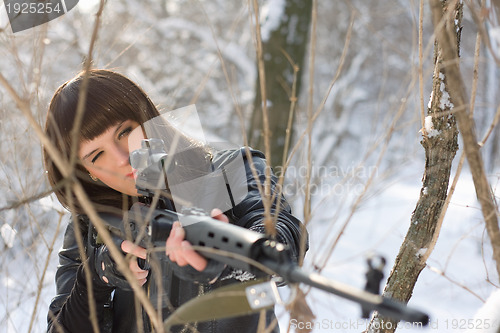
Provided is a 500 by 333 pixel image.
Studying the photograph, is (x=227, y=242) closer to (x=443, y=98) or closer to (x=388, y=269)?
(x=443, y=98)

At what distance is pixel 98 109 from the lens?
4.99ft

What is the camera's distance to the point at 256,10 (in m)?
0.97

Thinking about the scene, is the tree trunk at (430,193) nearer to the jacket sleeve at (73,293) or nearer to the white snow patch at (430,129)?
the white snow patch at (430,129)

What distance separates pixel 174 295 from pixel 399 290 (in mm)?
592

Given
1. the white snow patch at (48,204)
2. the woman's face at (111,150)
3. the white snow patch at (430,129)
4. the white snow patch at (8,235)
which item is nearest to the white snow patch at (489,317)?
the white snow patch at (430,129)

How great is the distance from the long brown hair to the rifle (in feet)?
1.06

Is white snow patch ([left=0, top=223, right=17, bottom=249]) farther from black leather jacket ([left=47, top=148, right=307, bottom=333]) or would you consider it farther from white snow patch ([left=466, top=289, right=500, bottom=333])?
white snow patch ([left=466, top=289, right=500, bottom=333])

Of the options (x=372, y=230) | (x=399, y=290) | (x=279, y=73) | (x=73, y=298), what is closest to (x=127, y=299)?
(x=73, y=298)

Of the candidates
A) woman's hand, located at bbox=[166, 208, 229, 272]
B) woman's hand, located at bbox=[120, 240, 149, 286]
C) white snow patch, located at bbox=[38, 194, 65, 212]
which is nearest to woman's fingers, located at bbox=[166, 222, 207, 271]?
woman's hand, located at bbox=[166, 208, 229, 272]

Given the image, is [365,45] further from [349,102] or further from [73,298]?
[73,298]

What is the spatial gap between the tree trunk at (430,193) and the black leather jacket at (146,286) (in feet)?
1.05

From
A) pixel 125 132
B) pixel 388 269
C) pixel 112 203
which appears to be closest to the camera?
pixel 125 132

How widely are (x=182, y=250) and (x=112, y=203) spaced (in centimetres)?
73

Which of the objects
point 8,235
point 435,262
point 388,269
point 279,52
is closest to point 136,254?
point 8,235
